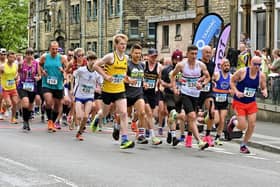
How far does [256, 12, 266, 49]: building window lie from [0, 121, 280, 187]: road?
1552 centimetres

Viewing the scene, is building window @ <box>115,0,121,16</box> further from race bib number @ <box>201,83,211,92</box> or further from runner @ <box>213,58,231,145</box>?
race bib number @ <box>201,83,211,92</box>

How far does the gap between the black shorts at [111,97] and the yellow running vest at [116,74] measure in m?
0.06

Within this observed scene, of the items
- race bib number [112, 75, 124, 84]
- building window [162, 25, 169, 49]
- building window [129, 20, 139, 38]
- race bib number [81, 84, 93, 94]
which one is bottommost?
race bib number [81, 84, 93, 94]

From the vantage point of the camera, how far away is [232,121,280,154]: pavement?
53.9ft

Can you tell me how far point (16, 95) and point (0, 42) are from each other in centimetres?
7170

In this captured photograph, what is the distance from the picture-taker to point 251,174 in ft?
38.3

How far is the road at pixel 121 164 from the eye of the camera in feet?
35.0

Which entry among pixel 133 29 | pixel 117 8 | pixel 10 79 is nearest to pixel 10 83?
pixel 10 79

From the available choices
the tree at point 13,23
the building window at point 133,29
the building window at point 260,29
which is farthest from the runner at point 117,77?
the tree at point 13,23

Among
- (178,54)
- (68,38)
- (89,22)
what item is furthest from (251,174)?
(68,38)

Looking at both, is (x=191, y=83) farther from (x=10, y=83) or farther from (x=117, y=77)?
(x=10, y=83)

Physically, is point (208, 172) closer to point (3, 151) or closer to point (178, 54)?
point (3, 151)

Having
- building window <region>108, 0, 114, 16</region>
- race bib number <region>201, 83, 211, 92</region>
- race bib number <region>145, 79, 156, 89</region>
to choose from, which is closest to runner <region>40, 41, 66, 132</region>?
race bib number <region>145, 79, 156, 89</region>

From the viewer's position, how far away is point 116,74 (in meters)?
14.5
